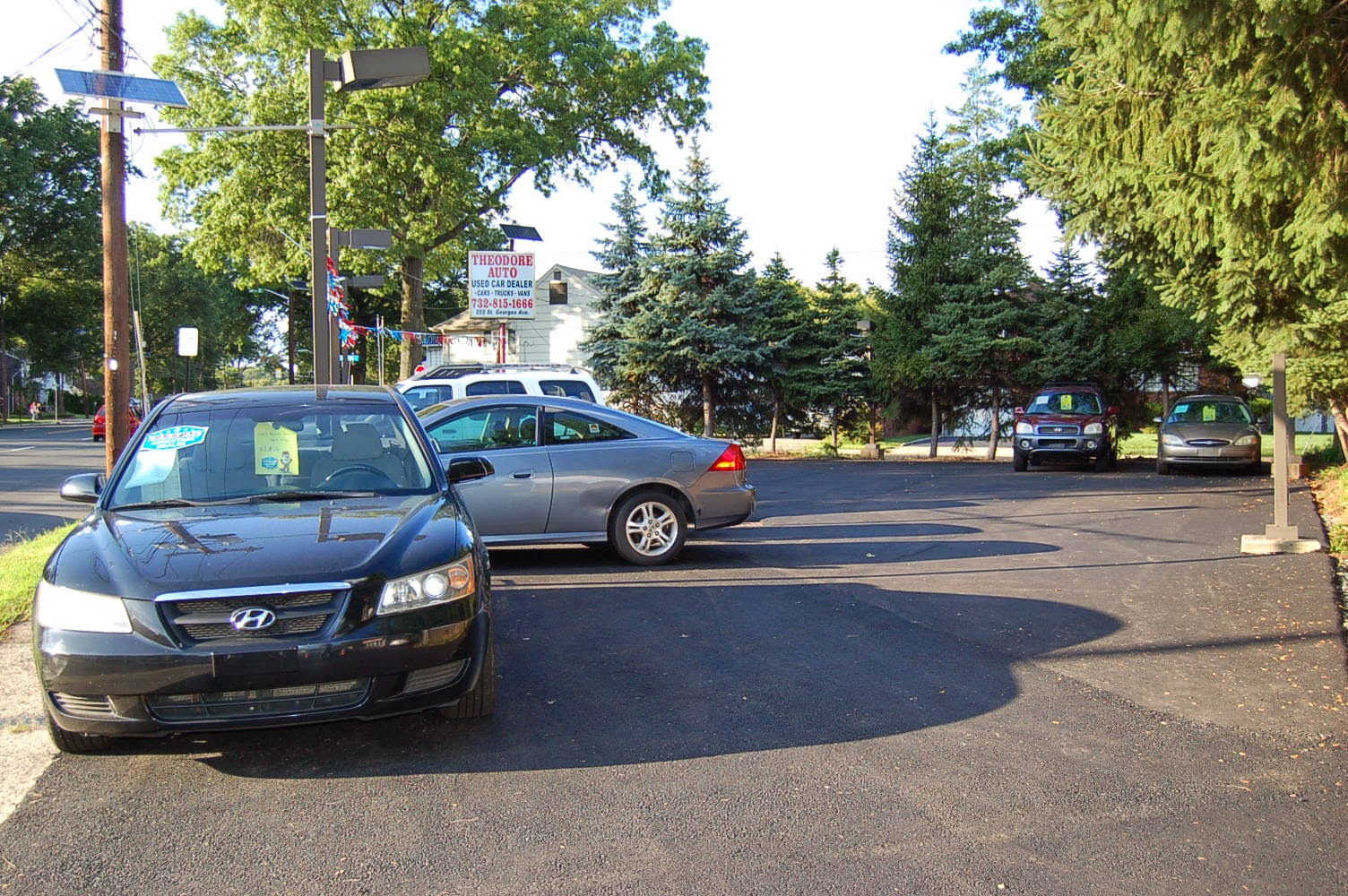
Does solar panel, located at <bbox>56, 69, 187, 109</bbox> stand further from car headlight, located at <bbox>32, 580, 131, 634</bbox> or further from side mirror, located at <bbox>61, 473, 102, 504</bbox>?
car headlight, located at <bbox>32, 580, 131, 634</bbox>

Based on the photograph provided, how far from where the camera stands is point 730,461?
10.1 metres

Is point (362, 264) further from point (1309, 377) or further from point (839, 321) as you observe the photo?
point (1309, 377)

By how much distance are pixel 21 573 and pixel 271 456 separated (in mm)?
4378

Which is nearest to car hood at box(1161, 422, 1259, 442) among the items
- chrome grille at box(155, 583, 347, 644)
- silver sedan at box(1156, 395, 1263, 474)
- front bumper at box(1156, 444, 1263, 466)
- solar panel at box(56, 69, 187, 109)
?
silver sedan at box(1156, 395, 1263, 474)

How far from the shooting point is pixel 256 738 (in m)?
5.14

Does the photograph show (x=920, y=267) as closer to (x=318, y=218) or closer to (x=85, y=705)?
(x=318, y=218)

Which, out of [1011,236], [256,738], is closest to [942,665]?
[256,738]

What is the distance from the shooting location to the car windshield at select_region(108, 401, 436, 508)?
5633 mm

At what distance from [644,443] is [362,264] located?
2416 cm

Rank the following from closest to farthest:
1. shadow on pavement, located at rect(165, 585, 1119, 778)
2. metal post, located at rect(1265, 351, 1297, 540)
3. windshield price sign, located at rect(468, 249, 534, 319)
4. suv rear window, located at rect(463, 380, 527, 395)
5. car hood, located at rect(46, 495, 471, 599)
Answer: car hood, located at rect(46, 495, 471, 599), shadow on pavement, located at rect(165, 585, 1119, 778), metal post, located at rect(1265, 351, 1297, 540), suv rear window, located at rect(463, 380, 527, 395), windshield price sign, located at rect(468, 249, 534, 319)

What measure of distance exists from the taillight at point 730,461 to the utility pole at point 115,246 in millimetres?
6290

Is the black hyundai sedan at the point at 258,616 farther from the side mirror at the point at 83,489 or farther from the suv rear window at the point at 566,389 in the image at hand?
the suv rear window at the point at 566,389

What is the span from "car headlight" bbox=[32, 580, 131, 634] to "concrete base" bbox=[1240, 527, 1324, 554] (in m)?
9.86

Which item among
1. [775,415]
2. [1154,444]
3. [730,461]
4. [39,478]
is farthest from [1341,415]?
[39,478]
